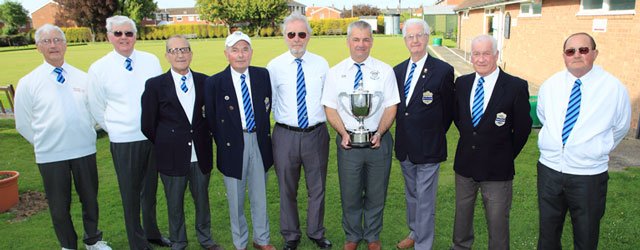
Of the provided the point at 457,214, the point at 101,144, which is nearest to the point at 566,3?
the point at 457,214

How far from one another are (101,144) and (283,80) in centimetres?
625

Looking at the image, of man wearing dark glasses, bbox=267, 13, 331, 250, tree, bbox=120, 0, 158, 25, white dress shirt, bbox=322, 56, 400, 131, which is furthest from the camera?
tree, bbox=120, 0, 158, 25

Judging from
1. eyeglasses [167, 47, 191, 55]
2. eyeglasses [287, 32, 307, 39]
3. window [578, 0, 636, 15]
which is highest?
window [578, 0, 636, 15]

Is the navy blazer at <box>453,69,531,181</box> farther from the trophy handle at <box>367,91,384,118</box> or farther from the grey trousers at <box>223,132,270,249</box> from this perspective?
the grey trousers at <box>223,132,270,249</box>

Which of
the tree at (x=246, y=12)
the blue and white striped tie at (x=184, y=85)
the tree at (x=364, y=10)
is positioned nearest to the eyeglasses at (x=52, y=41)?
the blue and white striped tie at (x=184, y=85)

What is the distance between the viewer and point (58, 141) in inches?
167

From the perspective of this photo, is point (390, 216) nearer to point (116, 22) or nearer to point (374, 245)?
point (374, 245)

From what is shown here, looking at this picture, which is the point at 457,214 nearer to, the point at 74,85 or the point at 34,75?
the point at 74,85

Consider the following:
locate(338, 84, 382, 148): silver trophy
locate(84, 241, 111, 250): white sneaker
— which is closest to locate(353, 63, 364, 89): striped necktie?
locate(338, 84, 382, 148): silver trophy

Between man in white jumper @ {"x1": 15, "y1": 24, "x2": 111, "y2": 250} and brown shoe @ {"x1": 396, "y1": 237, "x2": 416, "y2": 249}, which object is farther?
brown shoe @ {"x1": 396, "y1": 237, "x2": 416, "y2": 249}

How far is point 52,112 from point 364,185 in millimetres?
2932

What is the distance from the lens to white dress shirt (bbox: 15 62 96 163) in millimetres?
4207

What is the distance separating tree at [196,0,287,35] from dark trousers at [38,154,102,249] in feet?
225

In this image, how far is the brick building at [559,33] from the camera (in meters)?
9.64
